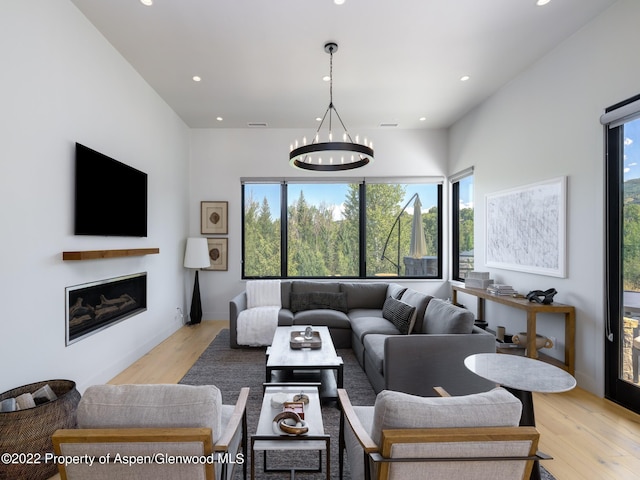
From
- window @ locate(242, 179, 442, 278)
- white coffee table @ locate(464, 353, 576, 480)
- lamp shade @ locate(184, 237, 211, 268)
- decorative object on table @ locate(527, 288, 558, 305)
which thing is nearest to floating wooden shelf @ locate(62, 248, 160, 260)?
lamp shade @ locate(184, 237, 211, 268)

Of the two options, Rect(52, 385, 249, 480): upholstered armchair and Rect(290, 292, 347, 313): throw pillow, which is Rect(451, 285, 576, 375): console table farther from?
Rect(52, 385, 249, 480): upholstered armchair

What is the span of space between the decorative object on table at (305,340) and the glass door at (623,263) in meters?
2.52

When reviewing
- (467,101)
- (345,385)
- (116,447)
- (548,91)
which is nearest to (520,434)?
(116,447)

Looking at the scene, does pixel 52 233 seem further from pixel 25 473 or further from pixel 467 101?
pixel 467 101

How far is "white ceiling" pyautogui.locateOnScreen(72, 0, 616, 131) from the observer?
2.73m

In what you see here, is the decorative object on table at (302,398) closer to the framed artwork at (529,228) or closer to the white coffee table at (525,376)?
the white coffee table at (525,376)

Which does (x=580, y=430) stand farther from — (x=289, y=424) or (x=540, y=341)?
(x=289, y=424)

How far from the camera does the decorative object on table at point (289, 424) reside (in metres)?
1.66

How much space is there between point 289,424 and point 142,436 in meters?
0.78

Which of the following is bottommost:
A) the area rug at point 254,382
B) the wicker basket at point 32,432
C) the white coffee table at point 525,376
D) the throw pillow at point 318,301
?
the area rug at point 254,382

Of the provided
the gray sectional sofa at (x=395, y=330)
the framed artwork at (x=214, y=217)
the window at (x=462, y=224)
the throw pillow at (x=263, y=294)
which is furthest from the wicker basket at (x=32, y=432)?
the window at (x=462, y=224)

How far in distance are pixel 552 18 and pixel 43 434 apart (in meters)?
4.82

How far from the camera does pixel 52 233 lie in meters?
2.50

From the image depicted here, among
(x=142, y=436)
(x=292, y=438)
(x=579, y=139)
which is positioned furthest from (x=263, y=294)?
(x=579, y=139)
